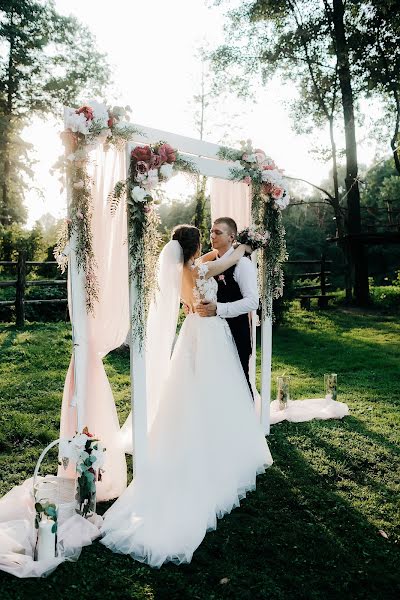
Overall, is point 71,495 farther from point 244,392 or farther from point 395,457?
point 395,457

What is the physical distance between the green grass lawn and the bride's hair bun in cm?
216

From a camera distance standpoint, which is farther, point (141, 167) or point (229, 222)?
point (229, 222)

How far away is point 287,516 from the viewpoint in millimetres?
4082

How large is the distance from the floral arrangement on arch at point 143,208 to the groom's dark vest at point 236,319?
3.50ft

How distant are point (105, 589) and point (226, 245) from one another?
3.11 metres

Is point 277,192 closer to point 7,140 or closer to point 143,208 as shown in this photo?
point 143,208

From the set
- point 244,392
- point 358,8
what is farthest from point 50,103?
point 244,392

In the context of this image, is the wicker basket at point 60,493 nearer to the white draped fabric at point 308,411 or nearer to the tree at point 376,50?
the white draped fabric at point 308,411

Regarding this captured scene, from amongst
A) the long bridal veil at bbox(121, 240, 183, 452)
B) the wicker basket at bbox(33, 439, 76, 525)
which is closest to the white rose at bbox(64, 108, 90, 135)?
the long bridal veil at bbox(121, 240, 183, 452)

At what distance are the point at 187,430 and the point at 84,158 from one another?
2.20 m

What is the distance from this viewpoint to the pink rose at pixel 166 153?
157 inches

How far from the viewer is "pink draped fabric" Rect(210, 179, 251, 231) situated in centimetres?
609

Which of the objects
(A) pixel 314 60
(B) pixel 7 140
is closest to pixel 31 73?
(B) pixel 7 140

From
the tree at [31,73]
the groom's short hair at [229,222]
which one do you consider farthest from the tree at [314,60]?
the groom's short hair at [229,222]
